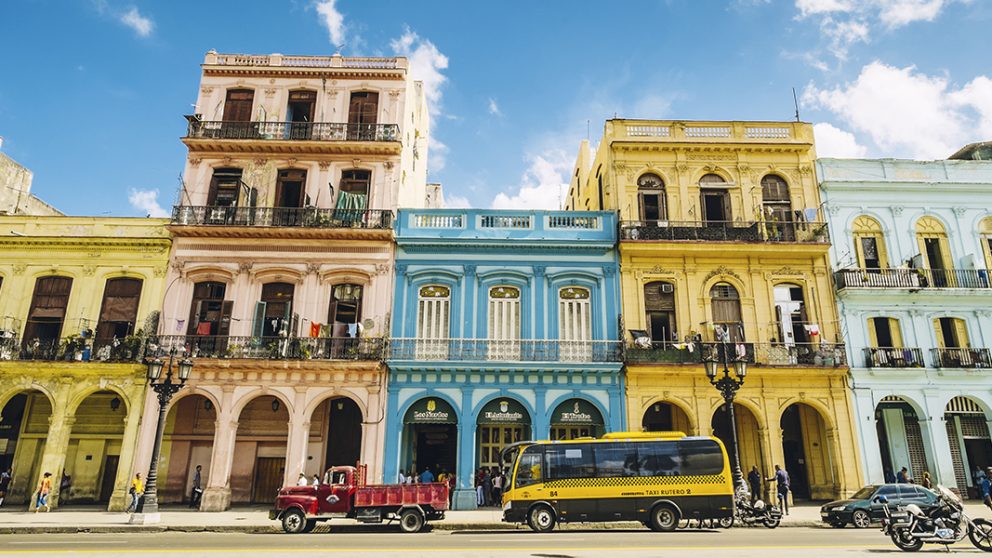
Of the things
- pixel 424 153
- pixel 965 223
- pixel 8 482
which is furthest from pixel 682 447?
pixel 8 482

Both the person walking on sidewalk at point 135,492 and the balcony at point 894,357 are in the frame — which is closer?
the person walking on sidewalk at point 135,492

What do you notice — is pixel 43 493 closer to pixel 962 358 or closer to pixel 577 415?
pixel 577 415

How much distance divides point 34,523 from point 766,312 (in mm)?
24121

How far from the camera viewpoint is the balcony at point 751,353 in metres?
21.3

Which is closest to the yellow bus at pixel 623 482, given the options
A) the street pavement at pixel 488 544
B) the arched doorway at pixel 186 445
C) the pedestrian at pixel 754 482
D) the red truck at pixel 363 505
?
the street pavement at pixel 488 544

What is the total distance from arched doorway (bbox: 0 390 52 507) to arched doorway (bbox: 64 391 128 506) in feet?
3.45

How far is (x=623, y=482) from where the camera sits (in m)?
15.3

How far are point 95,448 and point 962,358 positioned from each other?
32.4 metres

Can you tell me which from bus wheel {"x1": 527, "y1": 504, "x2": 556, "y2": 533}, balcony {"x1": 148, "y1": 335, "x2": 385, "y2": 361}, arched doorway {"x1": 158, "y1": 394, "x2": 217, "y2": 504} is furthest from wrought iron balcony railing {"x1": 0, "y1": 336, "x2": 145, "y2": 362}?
bus wheel {"x1": 527, "y1": 504, "x2": 556, "y2": 533}

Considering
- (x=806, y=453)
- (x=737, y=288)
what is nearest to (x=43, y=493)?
(x=737, y=288)

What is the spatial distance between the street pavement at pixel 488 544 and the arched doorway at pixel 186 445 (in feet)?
23.1

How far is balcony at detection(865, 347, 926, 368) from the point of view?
71.1 feet

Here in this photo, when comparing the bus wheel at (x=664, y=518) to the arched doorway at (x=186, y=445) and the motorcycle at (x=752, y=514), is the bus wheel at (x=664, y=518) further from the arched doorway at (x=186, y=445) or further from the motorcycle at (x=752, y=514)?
the arched doorway at (x=186, y=445)

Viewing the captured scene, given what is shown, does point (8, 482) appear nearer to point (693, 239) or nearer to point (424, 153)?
point (424, 153)
